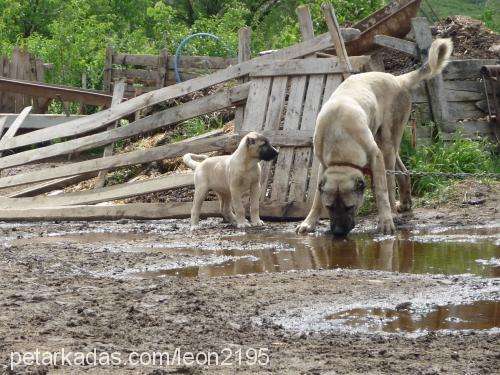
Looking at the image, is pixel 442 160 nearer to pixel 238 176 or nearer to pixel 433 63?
pixel 433 63

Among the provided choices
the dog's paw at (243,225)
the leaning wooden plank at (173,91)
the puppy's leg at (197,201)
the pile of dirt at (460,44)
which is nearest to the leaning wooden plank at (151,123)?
the leaning wooden plank at (173,91)

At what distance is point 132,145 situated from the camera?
1422 cm

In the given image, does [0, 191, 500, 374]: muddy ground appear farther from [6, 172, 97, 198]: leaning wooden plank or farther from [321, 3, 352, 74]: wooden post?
[6, 172, 97, 198]: leaning wooden plank

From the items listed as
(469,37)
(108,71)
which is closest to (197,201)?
(469,37)

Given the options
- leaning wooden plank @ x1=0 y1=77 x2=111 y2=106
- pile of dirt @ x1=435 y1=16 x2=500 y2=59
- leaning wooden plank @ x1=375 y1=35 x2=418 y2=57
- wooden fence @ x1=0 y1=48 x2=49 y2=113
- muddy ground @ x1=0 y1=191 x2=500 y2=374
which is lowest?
muddy ground @ x1=0 y1=191 x2=500 y2=374

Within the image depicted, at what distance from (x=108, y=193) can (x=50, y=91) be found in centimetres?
483

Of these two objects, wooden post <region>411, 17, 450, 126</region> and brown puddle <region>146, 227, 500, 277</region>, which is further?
wooden post <region>411, 17, 450, 126</region>

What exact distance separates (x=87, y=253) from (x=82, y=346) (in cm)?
365

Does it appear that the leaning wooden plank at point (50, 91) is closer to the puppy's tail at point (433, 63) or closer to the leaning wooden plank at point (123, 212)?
the leaning wooden plank at point (123, 212)

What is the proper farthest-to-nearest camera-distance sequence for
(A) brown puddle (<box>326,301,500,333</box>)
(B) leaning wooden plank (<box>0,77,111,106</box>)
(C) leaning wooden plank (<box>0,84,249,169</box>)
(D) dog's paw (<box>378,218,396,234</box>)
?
(B) leaning wooden plank (<box>0,77,111,106</box>) → (C) leaning wooden plank (<box>0,84,249,169</box>) → (D) dog's paw (<box>378,218,396,234</box>) → (A) brown puddle (<box>326,301,500,333</box>)

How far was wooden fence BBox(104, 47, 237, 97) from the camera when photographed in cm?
1844

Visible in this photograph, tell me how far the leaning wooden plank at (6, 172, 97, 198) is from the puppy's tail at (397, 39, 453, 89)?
16.7 feet

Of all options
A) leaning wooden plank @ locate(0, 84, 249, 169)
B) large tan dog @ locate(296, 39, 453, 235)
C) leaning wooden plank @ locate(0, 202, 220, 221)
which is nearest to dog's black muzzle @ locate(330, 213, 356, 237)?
large tan dog @ locate(296, 39, 453, 235)

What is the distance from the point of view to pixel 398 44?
1257cm
